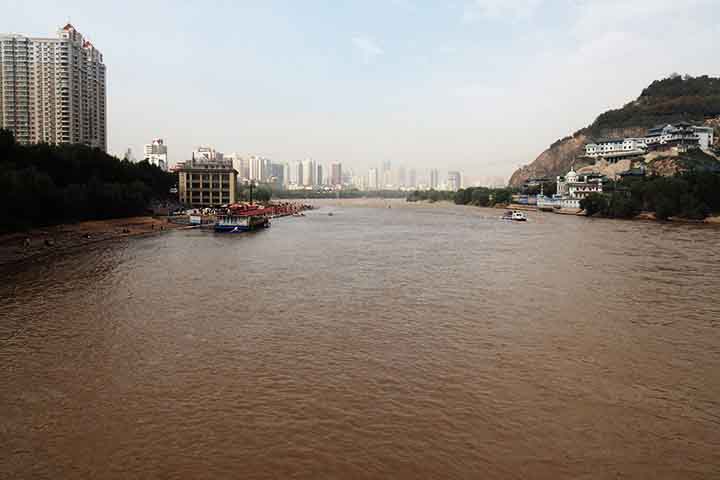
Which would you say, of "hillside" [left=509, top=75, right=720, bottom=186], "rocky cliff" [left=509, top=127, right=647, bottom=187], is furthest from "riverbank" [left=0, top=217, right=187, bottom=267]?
"rocky cliff" [left=509, top=127, right=647, bottom=187]

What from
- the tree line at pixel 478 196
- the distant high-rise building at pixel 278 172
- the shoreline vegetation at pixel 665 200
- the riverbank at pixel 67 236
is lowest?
the riverbank at pixel 67 236

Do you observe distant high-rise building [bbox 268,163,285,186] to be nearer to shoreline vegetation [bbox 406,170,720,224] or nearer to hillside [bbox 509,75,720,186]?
hillside [bbox 509,75,720,186]

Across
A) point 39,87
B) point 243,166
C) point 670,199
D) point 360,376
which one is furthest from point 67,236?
point 243,166

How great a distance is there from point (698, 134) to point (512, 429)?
58.7 meters

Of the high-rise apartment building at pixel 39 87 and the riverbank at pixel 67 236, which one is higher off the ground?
the high-rise apartment building at pixel 39 87

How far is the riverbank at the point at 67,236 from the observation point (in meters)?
16.5

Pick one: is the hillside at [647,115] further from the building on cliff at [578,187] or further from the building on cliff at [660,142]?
the building on cliff at [578,187]

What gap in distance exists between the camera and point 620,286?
39.7 feet

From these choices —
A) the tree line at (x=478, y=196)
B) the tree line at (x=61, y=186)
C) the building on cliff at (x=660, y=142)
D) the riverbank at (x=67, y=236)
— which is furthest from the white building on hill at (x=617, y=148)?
the tree line at (x=61, y=186)

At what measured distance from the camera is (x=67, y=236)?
68.6ft

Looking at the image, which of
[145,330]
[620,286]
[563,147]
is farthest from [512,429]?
[563,147]

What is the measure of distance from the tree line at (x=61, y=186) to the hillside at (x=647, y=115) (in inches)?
2221

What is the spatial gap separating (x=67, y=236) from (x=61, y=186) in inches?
250

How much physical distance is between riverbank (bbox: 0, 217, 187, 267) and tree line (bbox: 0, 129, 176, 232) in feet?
1.45
